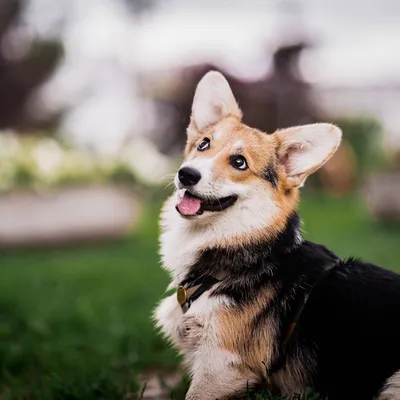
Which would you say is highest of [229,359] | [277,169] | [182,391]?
[277,169]

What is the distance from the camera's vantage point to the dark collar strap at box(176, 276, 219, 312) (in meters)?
2.83

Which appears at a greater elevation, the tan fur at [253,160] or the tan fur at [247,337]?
the tan fur at [253,160]

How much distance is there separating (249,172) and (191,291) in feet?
1.82

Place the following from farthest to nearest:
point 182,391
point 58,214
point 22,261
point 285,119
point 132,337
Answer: point 285,119, point 58,214, point 22,261, point 132,337, point 182,391

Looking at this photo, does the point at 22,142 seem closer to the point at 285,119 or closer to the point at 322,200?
the point at 322,200

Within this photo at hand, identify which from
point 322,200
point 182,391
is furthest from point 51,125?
point 182,391

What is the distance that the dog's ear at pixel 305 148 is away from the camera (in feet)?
9.14

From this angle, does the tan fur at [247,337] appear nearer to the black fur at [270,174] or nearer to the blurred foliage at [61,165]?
the black fur at [270,174]

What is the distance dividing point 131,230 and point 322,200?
21.0 feet

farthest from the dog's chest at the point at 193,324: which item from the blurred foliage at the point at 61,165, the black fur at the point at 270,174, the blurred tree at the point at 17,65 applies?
the blurred tree at the point at 17,65

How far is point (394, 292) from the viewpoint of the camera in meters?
2.73

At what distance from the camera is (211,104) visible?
10.4 ft

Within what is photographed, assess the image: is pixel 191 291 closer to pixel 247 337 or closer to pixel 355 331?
pixel 247 337

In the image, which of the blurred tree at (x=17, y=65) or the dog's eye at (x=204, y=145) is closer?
the dog's eye at (x=204, y=145)
